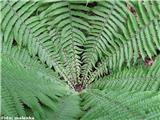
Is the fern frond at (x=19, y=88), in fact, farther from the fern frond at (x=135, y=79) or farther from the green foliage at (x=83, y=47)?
the fern frond at (x=135, y=79)

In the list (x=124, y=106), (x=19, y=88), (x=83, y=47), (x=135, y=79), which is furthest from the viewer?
(x=83, y=47)

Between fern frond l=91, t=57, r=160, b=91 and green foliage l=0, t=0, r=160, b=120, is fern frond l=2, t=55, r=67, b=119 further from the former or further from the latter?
fern frond l=91, t=57, r=160, b=91

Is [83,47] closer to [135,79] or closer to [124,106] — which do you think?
[135,79]

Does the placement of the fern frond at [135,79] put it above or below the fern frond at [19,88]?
below

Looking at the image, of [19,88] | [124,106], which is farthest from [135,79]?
[19,88]

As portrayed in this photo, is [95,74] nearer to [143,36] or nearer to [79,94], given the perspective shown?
[79,94]

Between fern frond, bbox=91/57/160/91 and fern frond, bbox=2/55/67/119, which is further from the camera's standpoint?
fern frond, bbox=91/57/160/91

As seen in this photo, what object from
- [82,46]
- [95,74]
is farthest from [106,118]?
[82,46]

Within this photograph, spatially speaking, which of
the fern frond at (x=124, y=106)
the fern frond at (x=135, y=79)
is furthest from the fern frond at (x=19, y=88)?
the fern frond at (x=135, y=79)

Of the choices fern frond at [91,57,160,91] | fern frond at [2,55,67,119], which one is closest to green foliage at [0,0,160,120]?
fern frond at [91,57,160,91]
